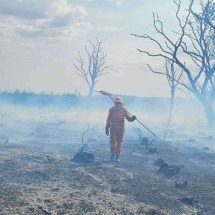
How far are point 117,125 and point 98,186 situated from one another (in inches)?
142

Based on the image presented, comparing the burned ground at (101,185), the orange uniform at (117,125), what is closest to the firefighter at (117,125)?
the orange uniform at (117,125)

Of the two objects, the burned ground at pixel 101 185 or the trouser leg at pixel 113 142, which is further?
the trouser leg at pixel 113 142

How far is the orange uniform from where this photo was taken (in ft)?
38.9

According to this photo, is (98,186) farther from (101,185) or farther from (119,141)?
(119,141)

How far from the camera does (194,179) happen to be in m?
10.2

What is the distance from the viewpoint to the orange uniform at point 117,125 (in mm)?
11844

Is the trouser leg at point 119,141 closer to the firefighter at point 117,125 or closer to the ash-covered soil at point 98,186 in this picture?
the firefighter at point 117,125

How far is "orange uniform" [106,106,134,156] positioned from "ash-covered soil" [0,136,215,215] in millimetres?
594

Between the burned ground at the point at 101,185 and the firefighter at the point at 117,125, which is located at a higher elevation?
the firefighter at the point at 117,125

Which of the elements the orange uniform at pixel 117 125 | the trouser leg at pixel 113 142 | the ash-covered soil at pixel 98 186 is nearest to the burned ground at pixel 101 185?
the ash-covered soil at pixel 98 186

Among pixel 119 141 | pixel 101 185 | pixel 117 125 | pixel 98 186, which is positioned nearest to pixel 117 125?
pixel 117 125

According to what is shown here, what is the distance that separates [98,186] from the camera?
8461 mm

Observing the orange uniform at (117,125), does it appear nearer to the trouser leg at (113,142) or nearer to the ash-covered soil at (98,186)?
the trouser leg at (113,142)

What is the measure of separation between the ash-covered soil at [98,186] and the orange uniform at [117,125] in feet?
1.95
